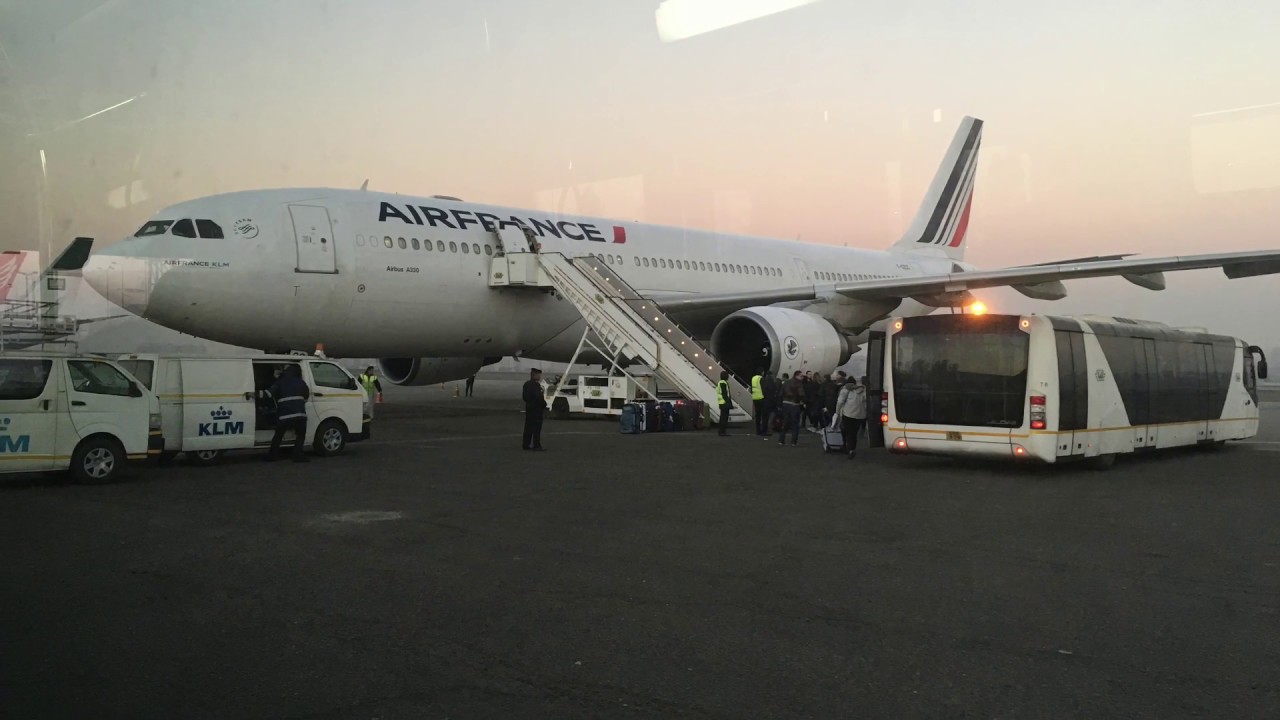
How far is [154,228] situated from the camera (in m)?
15.0

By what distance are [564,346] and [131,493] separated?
11509 millimetres

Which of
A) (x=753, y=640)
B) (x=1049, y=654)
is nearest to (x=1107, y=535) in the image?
(x=1049, y=654)

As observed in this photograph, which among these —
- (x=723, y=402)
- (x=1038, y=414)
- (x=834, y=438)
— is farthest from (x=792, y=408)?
(x=1038, y=414)

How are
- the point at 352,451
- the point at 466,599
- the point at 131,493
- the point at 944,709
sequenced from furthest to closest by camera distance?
the point at 352,451, the point at 131,493, the point at 466,599, the point at 944,709

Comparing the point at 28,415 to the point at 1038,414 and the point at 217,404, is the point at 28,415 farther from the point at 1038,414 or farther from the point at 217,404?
the point at 1038,414

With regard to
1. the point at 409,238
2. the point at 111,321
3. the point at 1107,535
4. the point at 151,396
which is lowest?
the point at 1107,535

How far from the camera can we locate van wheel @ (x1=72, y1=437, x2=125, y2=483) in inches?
394

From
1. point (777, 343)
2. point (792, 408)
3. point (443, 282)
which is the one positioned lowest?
point (792, 408)

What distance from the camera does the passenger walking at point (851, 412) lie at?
13984 mm

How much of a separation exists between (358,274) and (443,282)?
1.61 m

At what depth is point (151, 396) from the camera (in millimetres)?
10672

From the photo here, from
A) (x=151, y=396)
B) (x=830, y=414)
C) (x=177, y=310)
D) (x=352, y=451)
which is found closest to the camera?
(x=151, y=396)

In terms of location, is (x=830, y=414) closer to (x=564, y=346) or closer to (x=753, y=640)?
(x=564, y=346)

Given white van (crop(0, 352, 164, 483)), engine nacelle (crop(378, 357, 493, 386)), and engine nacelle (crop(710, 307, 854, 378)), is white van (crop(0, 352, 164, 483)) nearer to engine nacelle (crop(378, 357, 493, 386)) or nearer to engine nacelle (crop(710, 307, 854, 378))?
engine nacelle (crop(710, 307, 854, 378))
